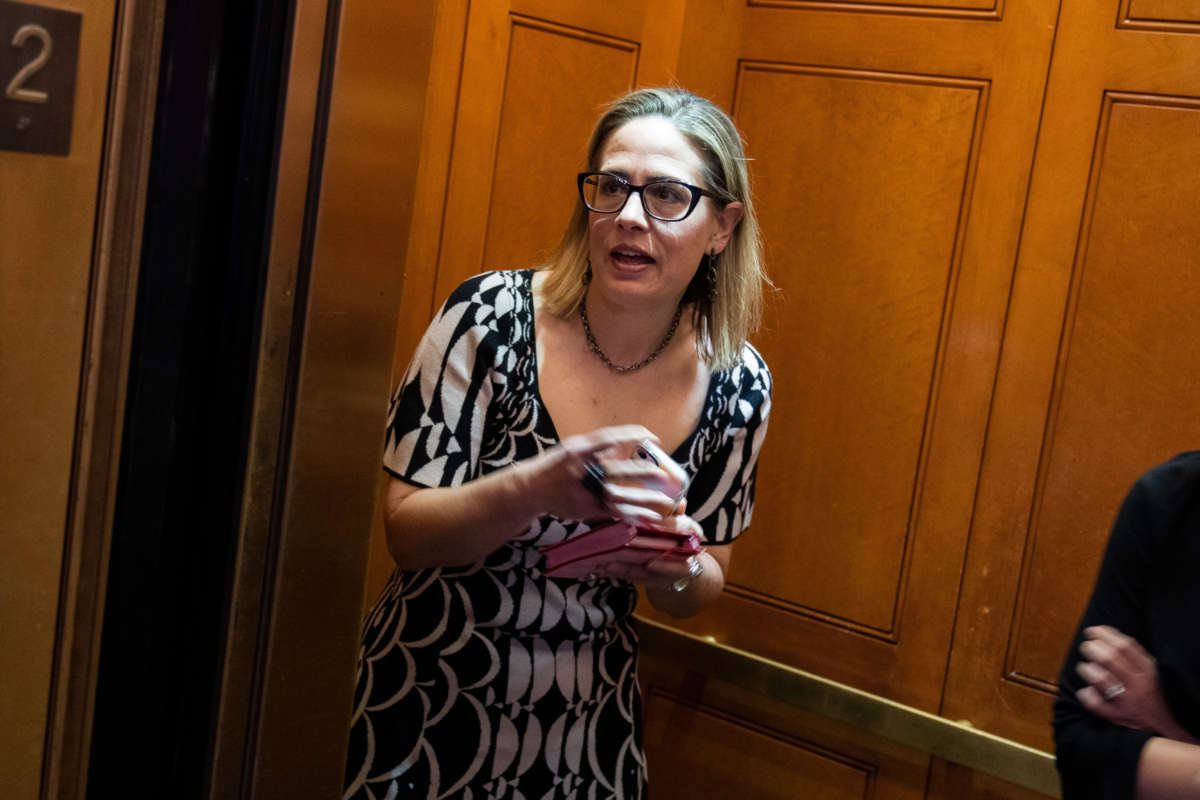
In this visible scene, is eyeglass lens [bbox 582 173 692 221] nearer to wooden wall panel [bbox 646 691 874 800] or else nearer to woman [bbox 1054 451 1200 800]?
woman [bbox 1054 451 1200 800]

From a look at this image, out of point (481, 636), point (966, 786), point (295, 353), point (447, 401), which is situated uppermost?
point (295, 353)

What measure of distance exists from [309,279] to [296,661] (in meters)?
0.23

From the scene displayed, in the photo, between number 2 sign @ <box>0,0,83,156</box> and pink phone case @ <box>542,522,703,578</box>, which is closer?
number 2 sign @ <box>0,0,83,156</box>

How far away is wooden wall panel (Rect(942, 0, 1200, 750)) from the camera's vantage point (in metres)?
2.35

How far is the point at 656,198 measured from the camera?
1773 millimetres

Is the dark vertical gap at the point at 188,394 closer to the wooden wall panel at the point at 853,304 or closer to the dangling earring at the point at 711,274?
the dangling earring at the point at 711,274

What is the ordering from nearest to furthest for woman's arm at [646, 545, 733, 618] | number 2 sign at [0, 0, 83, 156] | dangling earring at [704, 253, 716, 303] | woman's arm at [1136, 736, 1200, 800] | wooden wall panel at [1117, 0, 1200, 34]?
1. number 2 sign at [0, 0, 83, 156]
2. woman's arm at [1136, 736, 1200, 800]
3. woman's arm at [646, 545, 733, 618]
4. dangling earring at [704, 253, 716, 303]
5. wooden wall panel at [1117, 0, 1200, 34]

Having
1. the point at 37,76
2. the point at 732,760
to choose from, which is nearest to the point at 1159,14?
the point at 732,760

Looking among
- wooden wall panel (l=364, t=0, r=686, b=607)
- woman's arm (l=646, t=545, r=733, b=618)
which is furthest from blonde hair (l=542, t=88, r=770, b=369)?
wooden wall panel (l=364, t=0, r=686, b=607)

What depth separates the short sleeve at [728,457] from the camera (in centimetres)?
183

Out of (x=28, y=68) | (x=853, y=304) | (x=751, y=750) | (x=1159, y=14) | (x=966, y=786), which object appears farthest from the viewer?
(x=751, y=750)

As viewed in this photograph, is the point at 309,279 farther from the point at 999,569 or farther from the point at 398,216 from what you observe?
the point at 999,569

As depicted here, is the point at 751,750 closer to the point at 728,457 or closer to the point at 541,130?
the point at 728,457

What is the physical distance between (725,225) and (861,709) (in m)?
1.28
